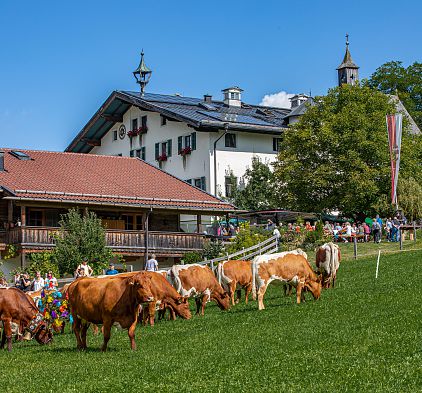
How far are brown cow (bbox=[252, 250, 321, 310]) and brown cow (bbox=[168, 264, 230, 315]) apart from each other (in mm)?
1739

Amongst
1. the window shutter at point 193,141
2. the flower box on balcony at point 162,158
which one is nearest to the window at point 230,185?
the window shutter at point 193,141

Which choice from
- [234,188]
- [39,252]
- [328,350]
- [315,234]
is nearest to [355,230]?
[315,234]

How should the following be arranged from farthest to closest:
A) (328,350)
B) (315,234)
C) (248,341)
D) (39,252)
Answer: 1. (315,234)
2. (39,252)
3. (248,341)
4. (328,350)

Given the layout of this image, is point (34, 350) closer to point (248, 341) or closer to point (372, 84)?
point (248, 341)

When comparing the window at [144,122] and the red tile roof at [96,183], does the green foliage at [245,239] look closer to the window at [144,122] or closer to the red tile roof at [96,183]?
the red tile roof at [96,183]

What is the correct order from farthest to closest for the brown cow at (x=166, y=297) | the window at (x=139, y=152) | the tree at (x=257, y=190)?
the window at (x=139, y=152) < the tree at (x=257, y=190) < the brown cow at (x=166, y=297)

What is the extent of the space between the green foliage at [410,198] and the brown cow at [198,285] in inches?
1426

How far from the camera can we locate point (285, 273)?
26844mm

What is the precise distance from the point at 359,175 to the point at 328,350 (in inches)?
1772

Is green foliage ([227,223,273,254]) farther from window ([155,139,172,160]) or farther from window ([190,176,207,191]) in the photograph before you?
window ([155,139,172,160])

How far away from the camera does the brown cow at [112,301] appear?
64.0 feet

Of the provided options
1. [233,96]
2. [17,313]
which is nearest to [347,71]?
[233,96]

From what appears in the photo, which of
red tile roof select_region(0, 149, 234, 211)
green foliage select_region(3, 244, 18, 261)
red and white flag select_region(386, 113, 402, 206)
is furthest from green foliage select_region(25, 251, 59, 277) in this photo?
red and white flag select_region(386, 113, 402, 206)

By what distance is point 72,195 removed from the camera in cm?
4825
